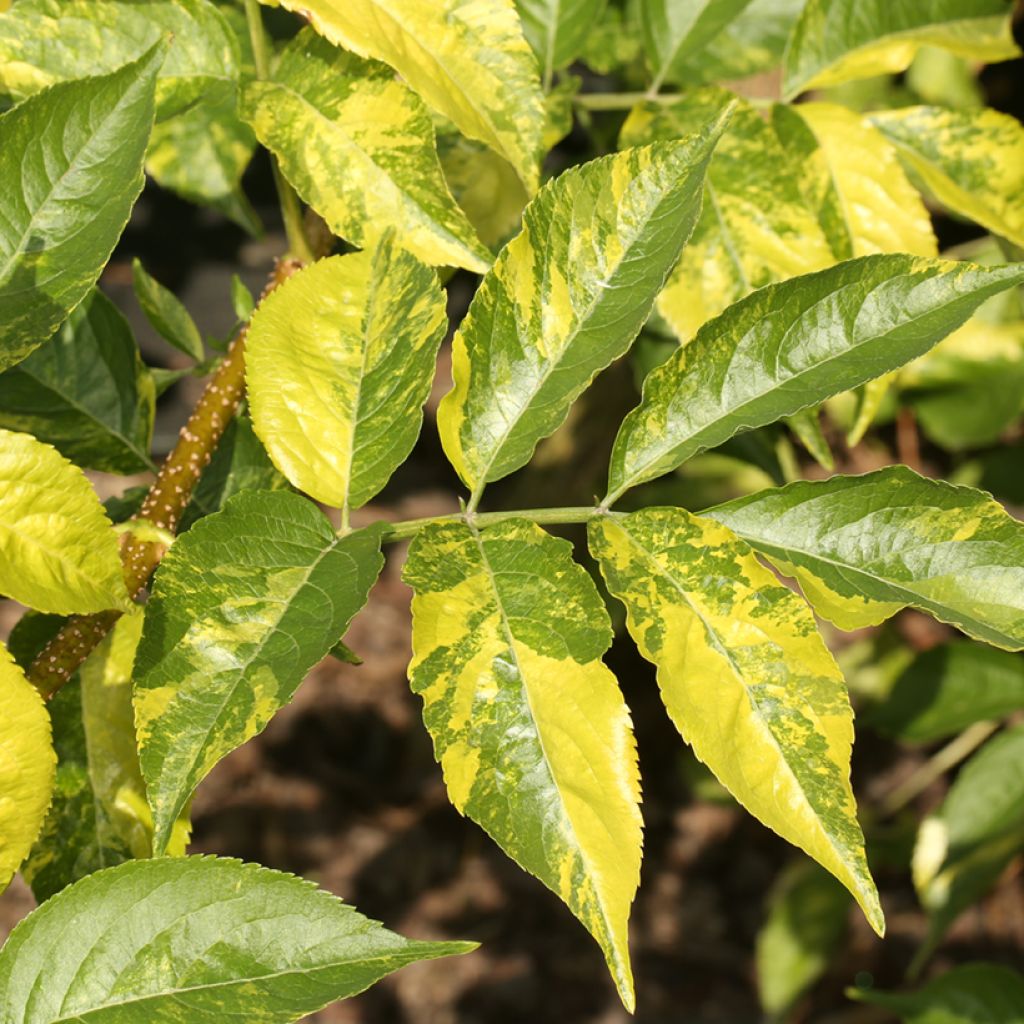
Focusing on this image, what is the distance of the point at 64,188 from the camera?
0.62 metres

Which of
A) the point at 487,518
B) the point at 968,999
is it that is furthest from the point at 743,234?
the point at 968,999

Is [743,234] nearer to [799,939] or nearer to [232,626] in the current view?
[232,626]

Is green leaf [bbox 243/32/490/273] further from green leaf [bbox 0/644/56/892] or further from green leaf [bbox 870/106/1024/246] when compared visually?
green leaf [bbox 870/106/1024/246]

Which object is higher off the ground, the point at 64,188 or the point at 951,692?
the point at 64,188

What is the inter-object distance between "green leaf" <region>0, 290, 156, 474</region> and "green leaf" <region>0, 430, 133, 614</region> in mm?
308

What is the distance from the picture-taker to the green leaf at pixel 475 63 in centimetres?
69

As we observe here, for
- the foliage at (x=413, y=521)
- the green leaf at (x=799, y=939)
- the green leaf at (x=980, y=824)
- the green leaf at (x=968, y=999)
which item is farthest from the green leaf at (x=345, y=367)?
the green leaf at (x=799, y=939)

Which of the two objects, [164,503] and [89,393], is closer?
[164,503]

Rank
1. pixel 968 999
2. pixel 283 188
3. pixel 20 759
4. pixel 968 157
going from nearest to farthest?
pixel 20 759 → pixel 283 188 → pixel 968 157 → pixel 968 999

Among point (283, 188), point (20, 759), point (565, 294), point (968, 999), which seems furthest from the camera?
point (968, 999)

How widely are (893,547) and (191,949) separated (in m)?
0.42

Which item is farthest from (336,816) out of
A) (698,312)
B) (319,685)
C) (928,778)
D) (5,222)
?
(5,222)

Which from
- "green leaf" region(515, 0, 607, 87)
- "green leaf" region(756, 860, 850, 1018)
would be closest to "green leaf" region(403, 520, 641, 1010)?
"green leaf" region(515, 0, 607, 87)

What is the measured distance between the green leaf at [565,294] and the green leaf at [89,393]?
0.31 metres
